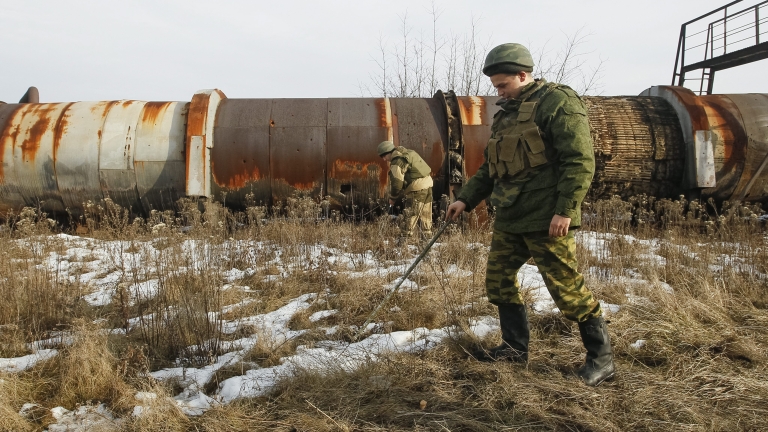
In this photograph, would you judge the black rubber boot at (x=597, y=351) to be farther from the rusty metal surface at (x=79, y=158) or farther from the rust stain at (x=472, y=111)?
the rusty metal surface at (x=79, y=158)

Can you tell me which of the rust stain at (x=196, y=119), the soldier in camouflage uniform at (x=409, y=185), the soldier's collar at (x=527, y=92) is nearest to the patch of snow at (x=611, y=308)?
the soldier's collar at (x=527, y=92)

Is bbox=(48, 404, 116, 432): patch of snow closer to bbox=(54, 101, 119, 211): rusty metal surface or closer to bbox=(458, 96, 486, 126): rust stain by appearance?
bbox=(54, 101, 119, 211): rusty metal surface

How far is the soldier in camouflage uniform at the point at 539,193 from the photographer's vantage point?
2.24 meters

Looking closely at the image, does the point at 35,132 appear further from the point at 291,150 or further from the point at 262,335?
the point at 262,335

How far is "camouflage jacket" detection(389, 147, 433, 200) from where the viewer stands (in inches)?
209

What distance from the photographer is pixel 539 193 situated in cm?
236

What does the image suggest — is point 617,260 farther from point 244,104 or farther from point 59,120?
point 59,120

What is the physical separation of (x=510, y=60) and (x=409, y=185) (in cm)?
316

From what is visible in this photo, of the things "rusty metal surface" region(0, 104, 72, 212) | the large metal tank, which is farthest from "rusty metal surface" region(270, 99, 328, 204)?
"rusty metal surface" region(0, 104, 72, 212)

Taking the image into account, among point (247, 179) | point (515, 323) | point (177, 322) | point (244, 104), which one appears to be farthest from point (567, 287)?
point (244, 104)

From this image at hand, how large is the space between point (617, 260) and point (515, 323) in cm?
223

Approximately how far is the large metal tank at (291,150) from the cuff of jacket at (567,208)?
351cm

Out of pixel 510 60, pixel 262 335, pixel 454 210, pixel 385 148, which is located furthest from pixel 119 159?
pixel 510 60

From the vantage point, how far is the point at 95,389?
2.34m
